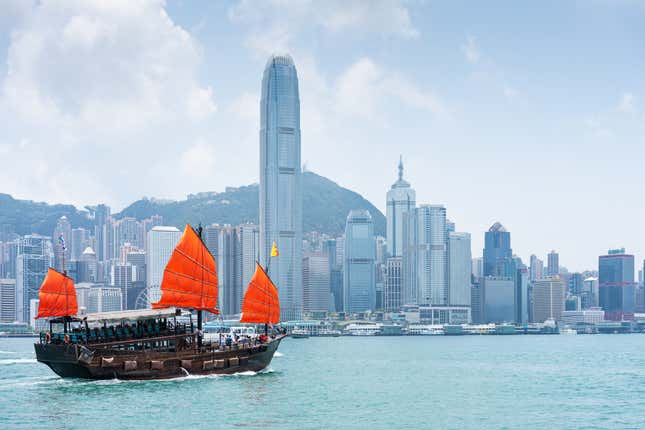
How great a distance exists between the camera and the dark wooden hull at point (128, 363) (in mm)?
60406

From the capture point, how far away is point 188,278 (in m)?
67.8

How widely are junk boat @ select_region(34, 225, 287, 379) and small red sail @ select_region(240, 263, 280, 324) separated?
2.61 meters

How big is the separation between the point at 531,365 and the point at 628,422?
44.5 m

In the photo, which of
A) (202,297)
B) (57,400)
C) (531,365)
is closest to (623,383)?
(531,365)

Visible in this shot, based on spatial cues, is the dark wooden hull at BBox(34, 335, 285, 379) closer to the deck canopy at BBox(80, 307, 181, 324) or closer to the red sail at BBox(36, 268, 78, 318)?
the deck canopy at BBox(80, 307, 181, 324)

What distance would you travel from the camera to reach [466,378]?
245 ft

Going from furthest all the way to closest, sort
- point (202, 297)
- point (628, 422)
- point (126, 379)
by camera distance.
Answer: point (202, 297) → point (126, 379) → point (628, 422)

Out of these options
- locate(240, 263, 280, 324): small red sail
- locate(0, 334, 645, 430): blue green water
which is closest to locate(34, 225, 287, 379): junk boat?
locate(0, 334, 645, 430): blue green water

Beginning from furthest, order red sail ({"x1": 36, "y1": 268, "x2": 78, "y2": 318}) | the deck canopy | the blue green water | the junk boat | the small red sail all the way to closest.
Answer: the small red sail → red sail ({"x1": 36, "y1": 268, "x2": 78, "y2": 318}) → the deck canopy → the junk boat → the blue green water

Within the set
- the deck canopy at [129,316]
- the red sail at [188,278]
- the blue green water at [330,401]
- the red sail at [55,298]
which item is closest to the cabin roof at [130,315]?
the deck canopy at [129,316]

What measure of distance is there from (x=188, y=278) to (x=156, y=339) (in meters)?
6.14

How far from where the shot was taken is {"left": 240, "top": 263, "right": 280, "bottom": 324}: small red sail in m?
74.5

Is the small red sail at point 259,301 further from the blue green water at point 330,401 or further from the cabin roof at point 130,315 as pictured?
the cabin roof at point 130,315

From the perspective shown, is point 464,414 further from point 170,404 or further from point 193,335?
point 193,335
